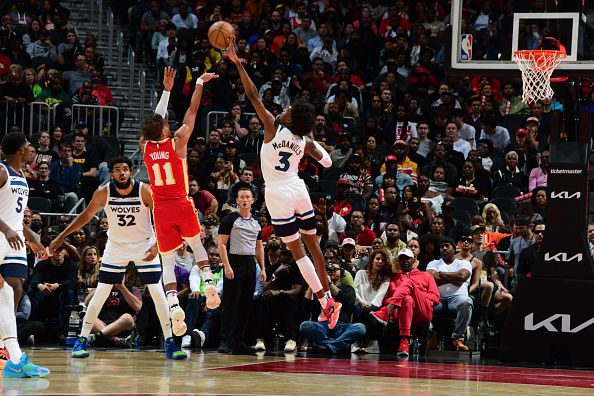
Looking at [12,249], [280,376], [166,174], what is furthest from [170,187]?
[280,376]

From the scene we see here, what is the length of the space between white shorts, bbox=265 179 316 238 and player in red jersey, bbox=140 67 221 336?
126 centimetres

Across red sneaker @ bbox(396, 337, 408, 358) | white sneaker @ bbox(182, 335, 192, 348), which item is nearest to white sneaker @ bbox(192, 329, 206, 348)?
white sneaker @ bbox(182, 335, 192, 348)

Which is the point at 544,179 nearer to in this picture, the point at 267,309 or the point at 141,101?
the point at 267,309

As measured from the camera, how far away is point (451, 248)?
14.5 m

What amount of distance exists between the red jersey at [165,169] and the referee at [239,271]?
68.4 inches

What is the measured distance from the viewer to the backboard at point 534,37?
12656mm

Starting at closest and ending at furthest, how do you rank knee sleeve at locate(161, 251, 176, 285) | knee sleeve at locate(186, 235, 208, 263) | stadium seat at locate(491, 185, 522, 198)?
knee sleeve at locate(186, 235, 208, 263) < knee sleeve at locate(161, 251, 176, 285) < stadium seat at locate(491, 185, 522, 198)

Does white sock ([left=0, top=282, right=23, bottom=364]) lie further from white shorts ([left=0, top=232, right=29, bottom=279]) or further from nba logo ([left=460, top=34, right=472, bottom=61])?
nba logo ([left=460, top=34, right=472, bottom=61])

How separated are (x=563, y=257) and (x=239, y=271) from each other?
3.98 m

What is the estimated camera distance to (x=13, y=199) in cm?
1001

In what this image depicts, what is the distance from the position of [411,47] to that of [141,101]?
543 cm

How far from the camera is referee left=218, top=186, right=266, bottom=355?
13.8 m

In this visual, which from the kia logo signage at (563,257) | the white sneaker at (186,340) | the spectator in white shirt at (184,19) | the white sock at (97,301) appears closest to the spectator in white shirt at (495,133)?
the kia logo signage at (563,257)

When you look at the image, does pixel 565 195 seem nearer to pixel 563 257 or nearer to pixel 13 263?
pixel 563 257
